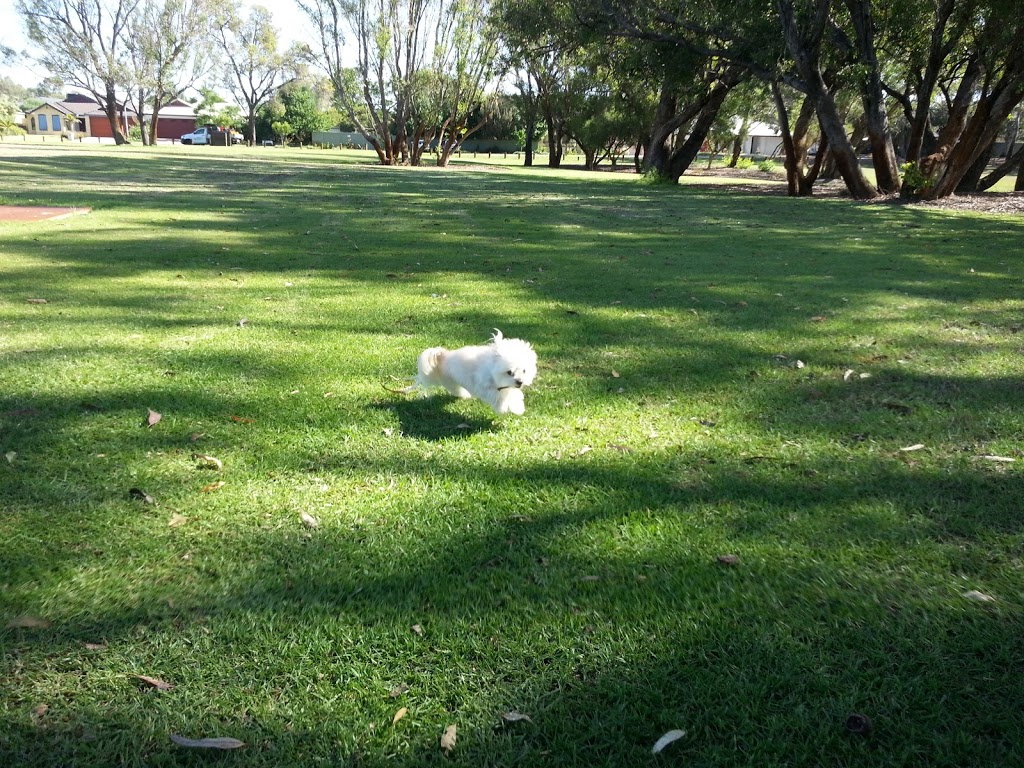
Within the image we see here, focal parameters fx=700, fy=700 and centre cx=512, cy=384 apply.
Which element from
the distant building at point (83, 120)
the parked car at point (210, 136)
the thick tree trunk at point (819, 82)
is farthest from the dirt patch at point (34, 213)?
the distant building at point (83, 120)

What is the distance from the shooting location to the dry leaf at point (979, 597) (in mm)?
2533

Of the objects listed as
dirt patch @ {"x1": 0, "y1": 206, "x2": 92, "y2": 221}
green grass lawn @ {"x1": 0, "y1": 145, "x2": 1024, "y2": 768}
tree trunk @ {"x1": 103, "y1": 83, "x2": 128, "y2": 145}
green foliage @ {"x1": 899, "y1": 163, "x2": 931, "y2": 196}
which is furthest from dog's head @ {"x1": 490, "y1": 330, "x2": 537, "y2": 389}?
tree trunk @ {"x1": 103, "y1": 83, "x2": 128, "y2": 145}

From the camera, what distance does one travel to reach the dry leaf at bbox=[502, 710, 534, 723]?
2.05 meters

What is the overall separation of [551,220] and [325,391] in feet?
35.5

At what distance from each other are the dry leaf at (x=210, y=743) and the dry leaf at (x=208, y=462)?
169 cm

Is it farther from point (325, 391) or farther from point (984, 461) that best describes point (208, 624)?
point (984, 461)

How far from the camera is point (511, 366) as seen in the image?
3.82m

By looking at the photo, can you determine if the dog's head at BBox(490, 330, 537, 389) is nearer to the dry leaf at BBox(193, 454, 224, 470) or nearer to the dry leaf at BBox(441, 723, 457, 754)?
the dry leaf at BBox(193, 454, 224, 470)

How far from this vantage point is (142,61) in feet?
193

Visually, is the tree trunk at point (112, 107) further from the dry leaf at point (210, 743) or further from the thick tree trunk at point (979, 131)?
the dry leaf at point (210, 743)

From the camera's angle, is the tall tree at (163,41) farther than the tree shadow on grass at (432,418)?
Yes

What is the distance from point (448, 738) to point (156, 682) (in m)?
0.92

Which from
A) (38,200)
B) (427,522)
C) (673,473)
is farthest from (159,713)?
(38,200)

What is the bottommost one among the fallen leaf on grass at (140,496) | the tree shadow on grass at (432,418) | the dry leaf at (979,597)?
the dry leaf at (979,597)
